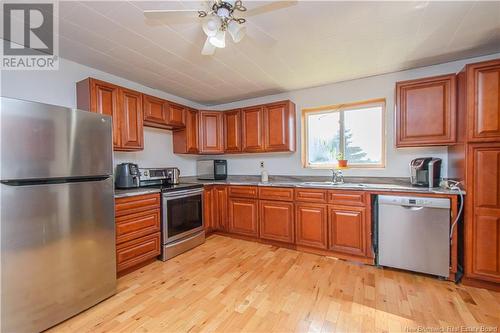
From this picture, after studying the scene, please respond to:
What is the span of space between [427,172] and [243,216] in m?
2.37

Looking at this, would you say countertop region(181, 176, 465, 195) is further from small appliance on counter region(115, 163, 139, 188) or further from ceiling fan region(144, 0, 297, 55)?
ceiling fan region(144, 0, 297, 55)

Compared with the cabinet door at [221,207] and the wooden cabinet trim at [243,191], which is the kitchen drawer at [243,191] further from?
the cabinet door at [221,207]

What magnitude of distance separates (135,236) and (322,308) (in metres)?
1.98

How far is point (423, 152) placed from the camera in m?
2.66

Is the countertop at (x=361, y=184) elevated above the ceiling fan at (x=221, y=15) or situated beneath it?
situated beneath

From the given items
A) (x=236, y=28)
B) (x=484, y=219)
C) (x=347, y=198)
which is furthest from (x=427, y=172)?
(x=236, y=28)

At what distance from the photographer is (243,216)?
3.31 m

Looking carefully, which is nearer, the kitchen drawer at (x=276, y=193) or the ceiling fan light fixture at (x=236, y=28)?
the ceiling fan light fixture at (x=236, y=28)

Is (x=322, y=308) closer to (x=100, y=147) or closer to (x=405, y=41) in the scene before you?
(x=100, y=147)

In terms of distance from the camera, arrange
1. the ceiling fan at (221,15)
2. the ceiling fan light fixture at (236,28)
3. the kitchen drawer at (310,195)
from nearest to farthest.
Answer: the ceiling fan at (221,15)
the ceiling fan light fixture at (236,28)
the kitchen drawer at (310,195)

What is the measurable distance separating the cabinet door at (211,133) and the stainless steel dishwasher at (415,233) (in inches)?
102

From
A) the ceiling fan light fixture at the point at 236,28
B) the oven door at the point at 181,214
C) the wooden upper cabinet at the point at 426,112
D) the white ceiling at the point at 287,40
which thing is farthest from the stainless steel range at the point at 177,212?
the wooden upper cabinet at the point at 426,112

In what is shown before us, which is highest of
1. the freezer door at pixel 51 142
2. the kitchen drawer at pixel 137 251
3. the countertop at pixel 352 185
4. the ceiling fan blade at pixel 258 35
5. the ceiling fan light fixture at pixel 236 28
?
the ceiling fan blade at pixel 258 35

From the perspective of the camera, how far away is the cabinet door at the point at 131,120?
8.52 ft
